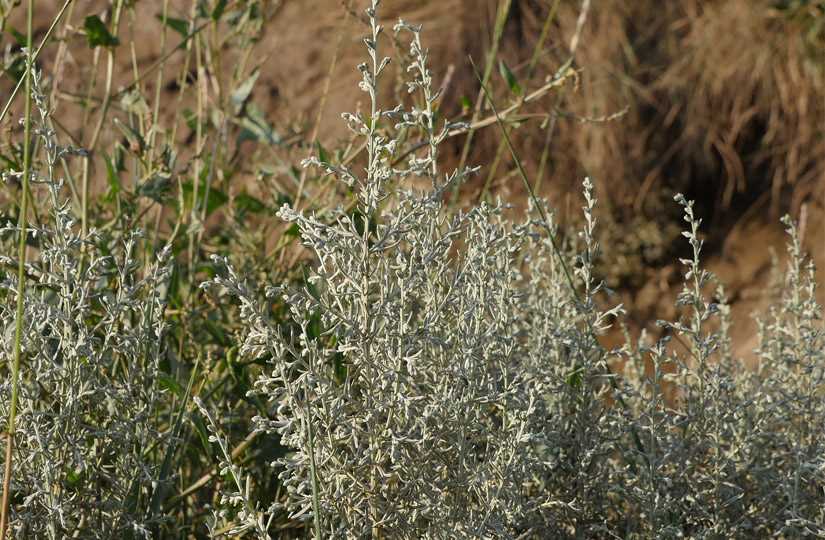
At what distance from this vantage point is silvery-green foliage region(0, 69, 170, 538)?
4.09ft

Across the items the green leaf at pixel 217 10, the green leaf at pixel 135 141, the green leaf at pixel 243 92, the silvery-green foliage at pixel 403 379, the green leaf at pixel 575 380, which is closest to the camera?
the silvery-green foliage at pixel 403 379

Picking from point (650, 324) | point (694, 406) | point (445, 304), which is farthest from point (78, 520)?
point (650, 324)

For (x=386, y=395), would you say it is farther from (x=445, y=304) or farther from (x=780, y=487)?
(x=780, y=487)

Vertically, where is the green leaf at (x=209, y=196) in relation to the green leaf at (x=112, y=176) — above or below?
below

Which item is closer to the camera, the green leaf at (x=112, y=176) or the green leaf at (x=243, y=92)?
the green leaf at (x=112, y=176)

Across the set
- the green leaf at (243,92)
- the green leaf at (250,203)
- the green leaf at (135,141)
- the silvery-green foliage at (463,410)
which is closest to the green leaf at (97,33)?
the green leaf at (135,141)

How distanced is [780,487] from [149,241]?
1.12 meters

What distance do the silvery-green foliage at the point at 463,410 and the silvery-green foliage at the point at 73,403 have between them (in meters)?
0.13

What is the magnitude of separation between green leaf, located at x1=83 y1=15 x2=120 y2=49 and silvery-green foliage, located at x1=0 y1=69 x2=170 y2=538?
0.40 metres

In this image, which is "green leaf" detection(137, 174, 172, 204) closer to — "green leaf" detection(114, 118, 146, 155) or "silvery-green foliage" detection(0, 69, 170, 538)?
"green leaf" detection(114, 118, 146, 155)

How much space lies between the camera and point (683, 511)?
1442 millimetres

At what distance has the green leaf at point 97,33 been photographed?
168 centimetres

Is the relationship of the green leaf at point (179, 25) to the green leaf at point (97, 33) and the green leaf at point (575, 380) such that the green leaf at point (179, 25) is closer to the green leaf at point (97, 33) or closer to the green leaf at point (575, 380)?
the green leaf at point (97, 33)

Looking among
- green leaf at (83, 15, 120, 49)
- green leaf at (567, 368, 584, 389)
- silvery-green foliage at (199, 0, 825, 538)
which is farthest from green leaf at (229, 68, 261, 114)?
green leaf at (567, 368, 584, 389)
